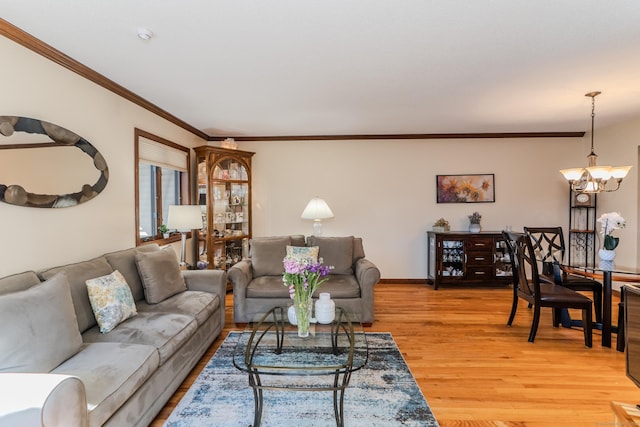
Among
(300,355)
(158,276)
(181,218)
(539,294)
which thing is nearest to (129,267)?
(158,276)

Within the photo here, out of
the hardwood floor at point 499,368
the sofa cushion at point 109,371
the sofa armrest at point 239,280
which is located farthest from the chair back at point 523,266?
the sofa cushion at point 109,371

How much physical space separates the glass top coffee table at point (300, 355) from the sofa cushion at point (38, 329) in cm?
89

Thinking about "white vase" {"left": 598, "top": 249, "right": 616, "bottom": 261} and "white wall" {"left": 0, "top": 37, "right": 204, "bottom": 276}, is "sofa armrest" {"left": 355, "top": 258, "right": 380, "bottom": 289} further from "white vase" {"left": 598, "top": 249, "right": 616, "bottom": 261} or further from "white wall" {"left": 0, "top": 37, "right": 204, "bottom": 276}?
"white wall" {"left": 0, "top": 37, "right": 204, "bottom": 276}

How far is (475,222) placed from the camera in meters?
5.03

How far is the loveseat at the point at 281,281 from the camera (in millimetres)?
3404

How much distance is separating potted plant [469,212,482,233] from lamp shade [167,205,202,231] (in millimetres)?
3939

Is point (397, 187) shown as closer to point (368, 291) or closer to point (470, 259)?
point (470, 259)

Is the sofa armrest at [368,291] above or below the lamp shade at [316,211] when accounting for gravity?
below

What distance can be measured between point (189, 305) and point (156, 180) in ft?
6.51

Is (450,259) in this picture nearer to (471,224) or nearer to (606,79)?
(471,224)

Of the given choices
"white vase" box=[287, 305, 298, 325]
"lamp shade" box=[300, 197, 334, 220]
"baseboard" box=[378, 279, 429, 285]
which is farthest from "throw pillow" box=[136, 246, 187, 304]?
"baseboard" box=[378, 279, 429, 285]

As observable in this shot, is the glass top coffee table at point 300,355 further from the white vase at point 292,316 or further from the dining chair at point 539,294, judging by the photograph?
the dining chair at point 539,294

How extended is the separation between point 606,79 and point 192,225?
422 centimetres

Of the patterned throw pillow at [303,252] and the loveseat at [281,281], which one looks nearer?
the loveseat at [281,281]
